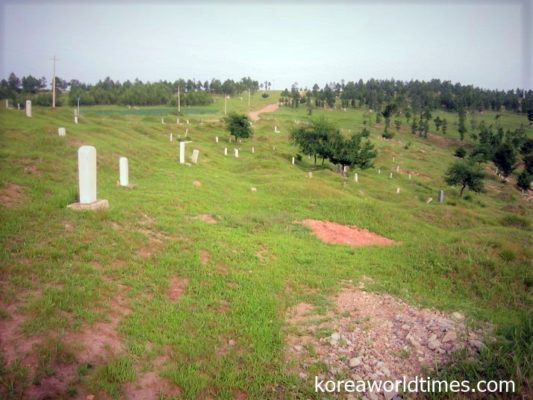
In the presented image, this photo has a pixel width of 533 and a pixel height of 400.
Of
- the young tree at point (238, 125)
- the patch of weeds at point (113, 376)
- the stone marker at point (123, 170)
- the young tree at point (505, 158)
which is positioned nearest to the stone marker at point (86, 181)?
the stone marker at point (123, 170)

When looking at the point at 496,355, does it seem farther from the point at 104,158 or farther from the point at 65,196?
the point at 104,158

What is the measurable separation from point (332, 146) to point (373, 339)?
113 feet

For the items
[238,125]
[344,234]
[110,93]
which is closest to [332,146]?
[238,125]

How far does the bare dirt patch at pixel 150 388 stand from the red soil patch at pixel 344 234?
8839 mm

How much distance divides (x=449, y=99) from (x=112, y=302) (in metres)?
135

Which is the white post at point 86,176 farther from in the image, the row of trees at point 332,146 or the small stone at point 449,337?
the row of trees at point 332,146

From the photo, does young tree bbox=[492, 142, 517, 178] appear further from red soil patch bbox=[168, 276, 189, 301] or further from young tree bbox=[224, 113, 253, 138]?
red soil patch bbox=[168, 276, 189, 301]

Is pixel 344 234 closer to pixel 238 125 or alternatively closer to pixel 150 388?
pixel 150 388

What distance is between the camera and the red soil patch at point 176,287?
7.16 m

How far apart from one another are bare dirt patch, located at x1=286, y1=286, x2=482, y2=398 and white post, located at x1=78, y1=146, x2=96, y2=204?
6.19m

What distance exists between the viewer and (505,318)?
23.7ft

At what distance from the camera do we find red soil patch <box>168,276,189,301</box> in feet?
23.5

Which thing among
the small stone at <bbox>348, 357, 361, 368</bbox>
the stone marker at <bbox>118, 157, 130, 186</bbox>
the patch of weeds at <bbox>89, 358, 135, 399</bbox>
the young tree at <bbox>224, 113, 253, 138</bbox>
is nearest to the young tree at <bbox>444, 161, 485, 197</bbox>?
the young tree at <bbox>224, 113, 253, 138</bbox>

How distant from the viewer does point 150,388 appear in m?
4.79
